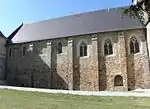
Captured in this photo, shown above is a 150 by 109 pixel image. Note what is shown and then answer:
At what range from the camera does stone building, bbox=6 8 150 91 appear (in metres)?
30.8

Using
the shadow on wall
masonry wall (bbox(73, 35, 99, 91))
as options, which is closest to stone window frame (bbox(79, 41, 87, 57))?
masonry wall (bbox(73, 35, 99, 91))

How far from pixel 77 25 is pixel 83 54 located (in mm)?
4712

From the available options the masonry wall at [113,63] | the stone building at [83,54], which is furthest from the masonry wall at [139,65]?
the masonry wall at [113,63]

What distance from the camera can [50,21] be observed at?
40.0 meters

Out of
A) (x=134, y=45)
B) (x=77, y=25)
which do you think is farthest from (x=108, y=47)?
(x=77, y=25)

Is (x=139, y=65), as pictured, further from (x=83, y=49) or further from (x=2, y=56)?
(x=2, y=56)

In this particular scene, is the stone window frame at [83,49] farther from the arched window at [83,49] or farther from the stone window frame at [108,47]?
the stone window frame at [108,47]

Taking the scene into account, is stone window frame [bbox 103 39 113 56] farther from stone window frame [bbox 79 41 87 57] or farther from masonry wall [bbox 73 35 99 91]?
stone window frame [bbox 79 41 87 57]

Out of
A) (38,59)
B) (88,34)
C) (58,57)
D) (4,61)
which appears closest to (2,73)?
(4,61)

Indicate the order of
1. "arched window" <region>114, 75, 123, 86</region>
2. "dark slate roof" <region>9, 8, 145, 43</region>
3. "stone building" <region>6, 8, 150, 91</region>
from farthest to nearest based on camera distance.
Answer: "dark slate roof" <region>9, 8, 145, 43</region>, "arched window" <region>114, 75, 123, 86</region>, "stone building" <region>6, 8, 150, 91</region>

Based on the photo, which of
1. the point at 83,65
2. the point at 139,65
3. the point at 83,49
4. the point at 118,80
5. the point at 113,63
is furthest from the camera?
the point at 83,49

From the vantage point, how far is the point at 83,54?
33562 millimetres

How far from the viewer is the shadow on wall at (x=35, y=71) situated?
1348 inches

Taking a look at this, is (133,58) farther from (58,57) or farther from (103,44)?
(58,57)
